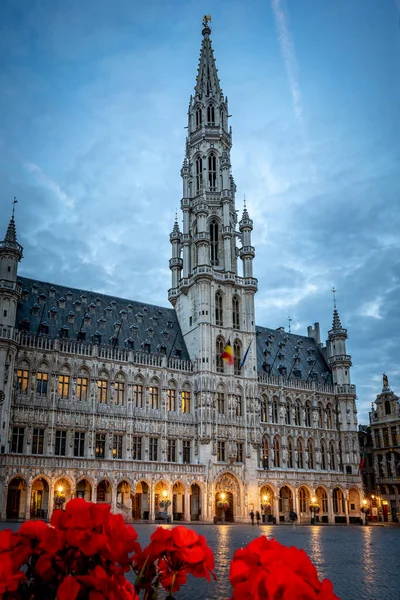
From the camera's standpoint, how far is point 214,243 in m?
73.8

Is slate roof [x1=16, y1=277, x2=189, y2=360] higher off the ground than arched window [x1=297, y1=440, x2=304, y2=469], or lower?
higher

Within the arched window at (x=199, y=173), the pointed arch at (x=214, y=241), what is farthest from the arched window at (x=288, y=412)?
the arched window at (x=199, y=173)

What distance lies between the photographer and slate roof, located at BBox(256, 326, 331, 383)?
75.4 metres

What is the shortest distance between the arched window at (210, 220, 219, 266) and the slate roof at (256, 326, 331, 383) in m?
12.2

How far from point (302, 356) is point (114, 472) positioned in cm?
3461

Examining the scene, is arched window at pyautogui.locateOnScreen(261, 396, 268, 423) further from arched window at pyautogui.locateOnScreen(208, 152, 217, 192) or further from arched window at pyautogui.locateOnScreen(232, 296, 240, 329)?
arched window at pyautogui.locateOnScreen(208, 152, 217, 192)

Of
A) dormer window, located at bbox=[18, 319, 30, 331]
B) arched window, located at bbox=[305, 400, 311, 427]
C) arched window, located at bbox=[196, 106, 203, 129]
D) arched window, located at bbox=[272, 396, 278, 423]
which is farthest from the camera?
arched window, located at bbox=[196, 106, 203, 129]

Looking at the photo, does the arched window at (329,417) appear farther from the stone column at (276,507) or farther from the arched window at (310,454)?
the stone column at (276,507)

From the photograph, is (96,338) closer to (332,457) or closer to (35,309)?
(35,309)

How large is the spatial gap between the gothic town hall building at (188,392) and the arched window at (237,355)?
257mm

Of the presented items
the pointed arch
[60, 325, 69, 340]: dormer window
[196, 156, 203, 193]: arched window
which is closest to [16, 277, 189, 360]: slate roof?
[60, 325, 69, 340]: dormer window

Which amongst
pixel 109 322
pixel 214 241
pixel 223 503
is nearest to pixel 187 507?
pixel 223 503

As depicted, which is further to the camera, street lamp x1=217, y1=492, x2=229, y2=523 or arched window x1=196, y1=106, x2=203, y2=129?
arched window x1=196, y1=106, x2=203, y2=129

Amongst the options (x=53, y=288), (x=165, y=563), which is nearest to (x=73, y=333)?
(x=53, y=288)
